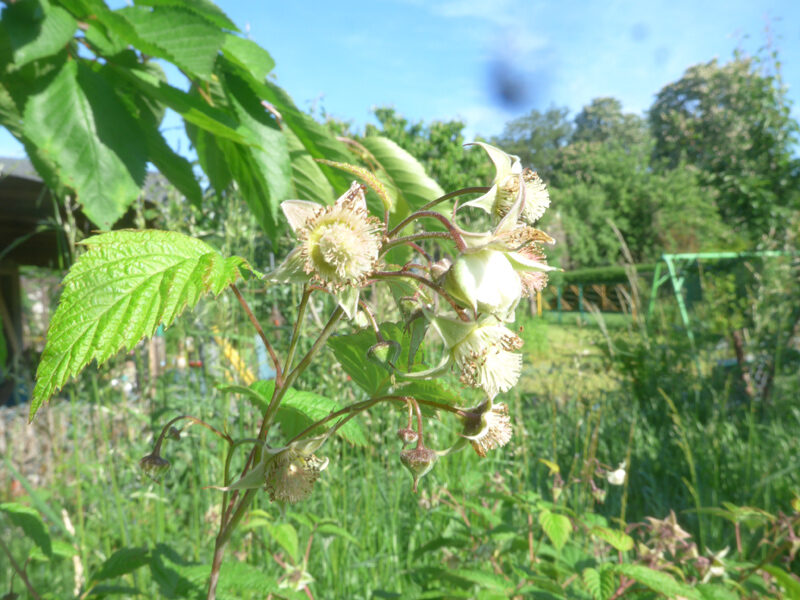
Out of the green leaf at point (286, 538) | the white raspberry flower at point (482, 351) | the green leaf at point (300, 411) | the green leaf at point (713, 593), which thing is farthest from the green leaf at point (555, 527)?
the white raspberry flower at point (482, 351)

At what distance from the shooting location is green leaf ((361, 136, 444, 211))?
92cm

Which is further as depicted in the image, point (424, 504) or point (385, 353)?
point (424, 504)

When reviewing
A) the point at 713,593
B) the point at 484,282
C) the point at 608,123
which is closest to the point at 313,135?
the point at 484,282

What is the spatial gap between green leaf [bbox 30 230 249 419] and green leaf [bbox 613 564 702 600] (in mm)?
992

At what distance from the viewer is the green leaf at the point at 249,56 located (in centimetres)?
89

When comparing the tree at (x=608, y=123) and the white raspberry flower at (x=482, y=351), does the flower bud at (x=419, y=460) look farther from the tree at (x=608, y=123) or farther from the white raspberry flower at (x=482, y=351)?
the tree at (x=608, y=123)

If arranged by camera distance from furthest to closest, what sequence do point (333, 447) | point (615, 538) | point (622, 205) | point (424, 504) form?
point (622, 205), point (333, 447), point (424, 504), point (615, 538)

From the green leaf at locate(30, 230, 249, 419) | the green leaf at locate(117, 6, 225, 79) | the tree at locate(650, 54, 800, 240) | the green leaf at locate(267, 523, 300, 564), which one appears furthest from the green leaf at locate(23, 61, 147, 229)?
the tree at locate(650, 54, 800, 240)

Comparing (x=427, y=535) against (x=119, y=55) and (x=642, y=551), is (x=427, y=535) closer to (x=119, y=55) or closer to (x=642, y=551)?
(x=642, y=551)

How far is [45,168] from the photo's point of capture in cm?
104

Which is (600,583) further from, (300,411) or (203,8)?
(203,8)

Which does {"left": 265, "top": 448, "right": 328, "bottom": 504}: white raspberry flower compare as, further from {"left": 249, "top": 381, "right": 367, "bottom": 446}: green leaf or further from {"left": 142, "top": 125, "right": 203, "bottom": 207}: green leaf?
{"left": 142, "top": 125, "right": 203, "bottom": 207}: green leaf

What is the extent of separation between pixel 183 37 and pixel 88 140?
8.0 inches

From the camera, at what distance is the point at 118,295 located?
0.51 meters
